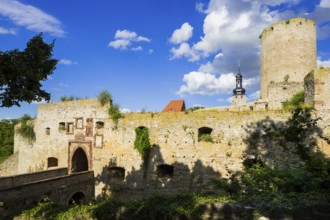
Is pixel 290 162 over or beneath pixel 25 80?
beneath

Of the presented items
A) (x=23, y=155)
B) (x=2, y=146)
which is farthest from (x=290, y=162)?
(x=2, y=146)

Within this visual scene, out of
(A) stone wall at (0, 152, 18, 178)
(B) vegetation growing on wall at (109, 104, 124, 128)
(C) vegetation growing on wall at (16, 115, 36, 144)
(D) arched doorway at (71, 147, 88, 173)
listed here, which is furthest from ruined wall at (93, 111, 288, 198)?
(A) stone wall at (0, 152, 18, 178)

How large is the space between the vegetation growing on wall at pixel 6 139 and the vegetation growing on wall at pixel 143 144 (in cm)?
1818

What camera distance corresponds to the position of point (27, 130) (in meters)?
23.0

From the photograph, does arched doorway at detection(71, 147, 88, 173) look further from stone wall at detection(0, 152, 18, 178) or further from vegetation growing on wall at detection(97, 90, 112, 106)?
stone wall at detection(0, 152, 18, 178)

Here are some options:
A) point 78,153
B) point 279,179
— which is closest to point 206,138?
point 279,179

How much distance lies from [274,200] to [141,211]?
8.43 feet

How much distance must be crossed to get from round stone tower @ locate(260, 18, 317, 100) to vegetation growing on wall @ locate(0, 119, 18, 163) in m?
25.9

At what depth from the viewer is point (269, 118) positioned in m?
12.7

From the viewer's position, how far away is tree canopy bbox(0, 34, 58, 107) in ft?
26.1

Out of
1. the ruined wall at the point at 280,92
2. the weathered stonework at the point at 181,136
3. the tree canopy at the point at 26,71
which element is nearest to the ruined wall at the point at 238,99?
the weathered stonework at the point at 181,136

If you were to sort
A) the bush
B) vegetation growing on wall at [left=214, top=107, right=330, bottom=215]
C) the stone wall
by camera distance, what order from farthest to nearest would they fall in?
the stone wall < the bush < vegetation growing on wall at [left=214, top=107, right=330, bottom=215]

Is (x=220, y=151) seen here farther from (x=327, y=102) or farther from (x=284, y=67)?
(x=284, y=67)

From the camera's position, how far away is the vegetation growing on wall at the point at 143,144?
15367mm
